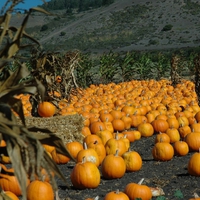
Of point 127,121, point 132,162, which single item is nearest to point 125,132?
point 127,121

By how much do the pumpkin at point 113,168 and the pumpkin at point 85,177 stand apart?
0.46 m

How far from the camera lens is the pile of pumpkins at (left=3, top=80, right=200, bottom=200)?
22.9 feet

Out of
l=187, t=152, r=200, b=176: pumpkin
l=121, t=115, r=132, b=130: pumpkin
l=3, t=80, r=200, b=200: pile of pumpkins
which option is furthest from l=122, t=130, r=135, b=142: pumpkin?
l=187, t=152, r=200, b=176: pumpkin

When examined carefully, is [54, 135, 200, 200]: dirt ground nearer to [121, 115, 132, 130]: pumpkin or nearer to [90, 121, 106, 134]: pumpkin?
[90, 121, 106, 134]: pumpkin

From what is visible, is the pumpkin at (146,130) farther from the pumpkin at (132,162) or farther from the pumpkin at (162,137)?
the pumpkin at (132,162)

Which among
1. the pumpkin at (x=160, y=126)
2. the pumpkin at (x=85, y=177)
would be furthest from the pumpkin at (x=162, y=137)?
the pumpkin at (x=85, y=177)

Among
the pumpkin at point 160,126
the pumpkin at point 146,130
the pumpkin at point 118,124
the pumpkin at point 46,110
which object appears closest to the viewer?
the pumpkin at point 46,110

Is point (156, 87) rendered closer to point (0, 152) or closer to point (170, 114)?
point (170, 114)

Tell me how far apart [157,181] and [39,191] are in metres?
2.05

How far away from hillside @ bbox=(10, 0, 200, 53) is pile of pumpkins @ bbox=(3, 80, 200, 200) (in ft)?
217

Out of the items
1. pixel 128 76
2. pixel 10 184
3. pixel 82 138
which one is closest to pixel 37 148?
pixel 10 184

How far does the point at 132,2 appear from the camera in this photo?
419ft

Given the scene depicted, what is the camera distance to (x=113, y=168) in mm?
7293

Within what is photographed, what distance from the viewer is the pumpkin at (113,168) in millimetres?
7301
